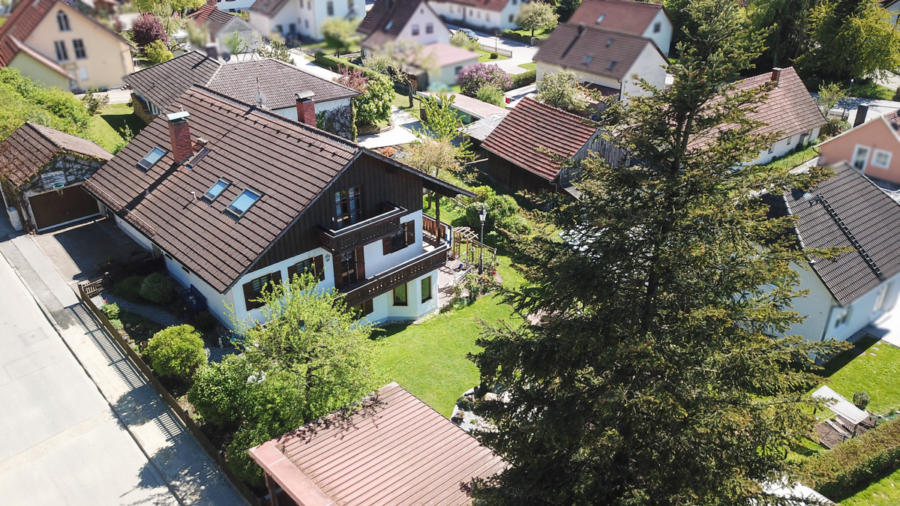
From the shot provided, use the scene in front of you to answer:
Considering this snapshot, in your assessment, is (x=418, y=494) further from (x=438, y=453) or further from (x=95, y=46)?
(x=95, y=46)

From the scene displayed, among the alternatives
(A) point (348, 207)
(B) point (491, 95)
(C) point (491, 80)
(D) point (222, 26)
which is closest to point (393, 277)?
(A) point (348, 207)

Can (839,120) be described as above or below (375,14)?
below

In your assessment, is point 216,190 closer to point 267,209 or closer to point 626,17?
point 267,209

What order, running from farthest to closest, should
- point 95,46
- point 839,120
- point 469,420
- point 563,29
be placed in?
point 839,120, point 469,420, point 95,46, point 563,29

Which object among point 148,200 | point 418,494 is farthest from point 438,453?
point 148,200

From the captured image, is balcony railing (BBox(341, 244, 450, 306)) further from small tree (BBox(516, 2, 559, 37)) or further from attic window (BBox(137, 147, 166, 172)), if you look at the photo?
small tree (BBox(516, 2, 559, 37))

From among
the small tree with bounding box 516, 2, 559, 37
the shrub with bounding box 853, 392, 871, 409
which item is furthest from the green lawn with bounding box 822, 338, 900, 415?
the small tree with bounding box 516, 2, 559, 37
